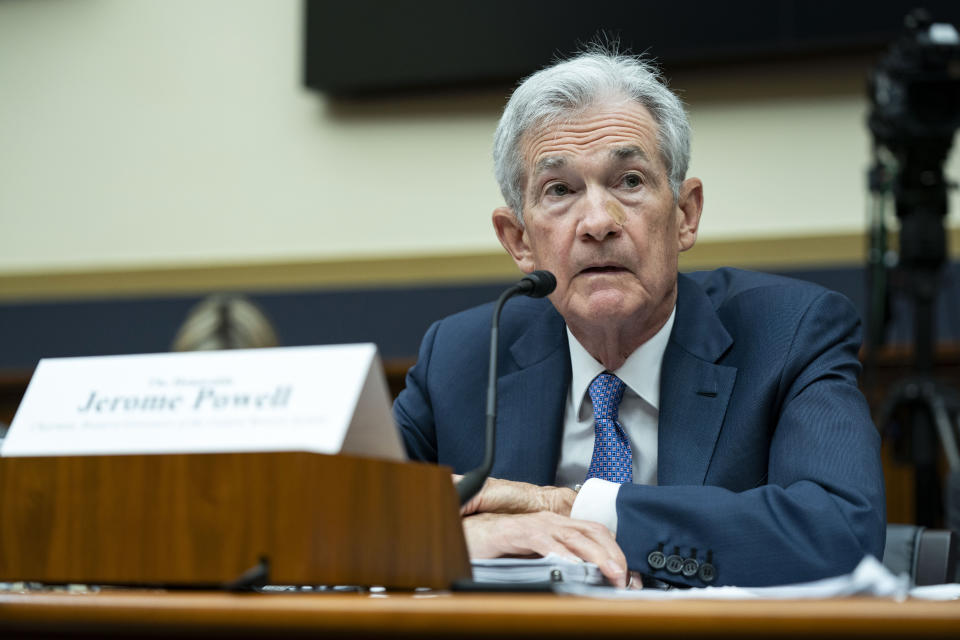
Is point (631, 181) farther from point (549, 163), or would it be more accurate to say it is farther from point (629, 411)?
point (629, 411)

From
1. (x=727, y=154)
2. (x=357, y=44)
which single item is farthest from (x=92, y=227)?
(x=727, y=154)

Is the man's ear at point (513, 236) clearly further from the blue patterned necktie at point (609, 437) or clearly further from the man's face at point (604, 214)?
the blue patterned necktie at point (609, 437)

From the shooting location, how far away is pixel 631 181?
162cm

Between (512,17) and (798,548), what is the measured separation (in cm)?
282

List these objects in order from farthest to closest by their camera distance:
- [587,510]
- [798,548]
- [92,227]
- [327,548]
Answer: [92,227] < [587,510] < [798,548] < [327,548]

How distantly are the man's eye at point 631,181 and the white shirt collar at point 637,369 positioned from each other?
8.6 inches

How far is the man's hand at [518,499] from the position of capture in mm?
1339

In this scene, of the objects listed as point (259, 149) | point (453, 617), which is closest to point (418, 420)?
point (453, 617)

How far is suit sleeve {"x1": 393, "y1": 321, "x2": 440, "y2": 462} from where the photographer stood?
1765 mm

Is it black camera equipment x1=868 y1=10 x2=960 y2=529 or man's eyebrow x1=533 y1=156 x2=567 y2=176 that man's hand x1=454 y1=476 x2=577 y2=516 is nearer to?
man's eyebrow x1=533 y1=156 x2=567 y2=176

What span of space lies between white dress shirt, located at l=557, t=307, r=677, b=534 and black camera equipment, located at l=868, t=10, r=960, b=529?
967mm

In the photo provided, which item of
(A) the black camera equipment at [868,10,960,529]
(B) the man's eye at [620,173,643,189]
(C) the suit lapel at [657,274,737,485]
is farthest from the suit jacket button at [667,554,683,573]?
(A) the black camera equipment at [868,10,960,529]

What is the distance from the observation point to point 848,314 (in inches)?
63.8

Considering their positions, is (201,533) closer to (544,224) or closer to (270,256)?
(544,224)
